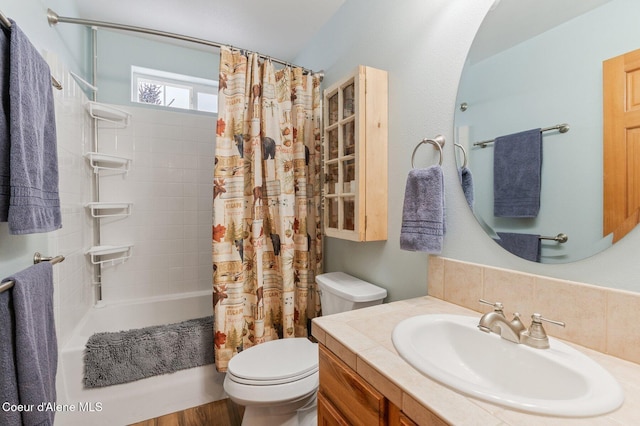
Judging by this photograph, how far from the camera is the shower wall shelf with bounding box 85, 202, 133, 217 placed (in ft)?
6.97

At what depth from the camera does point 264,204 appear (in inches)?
75.0

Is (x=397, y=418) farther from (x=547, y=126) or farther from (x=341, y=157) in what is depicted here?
(x=341, y=157)

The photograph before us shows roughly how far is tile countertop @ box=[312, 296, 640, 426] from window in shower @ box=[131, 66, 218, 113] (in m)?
2.63

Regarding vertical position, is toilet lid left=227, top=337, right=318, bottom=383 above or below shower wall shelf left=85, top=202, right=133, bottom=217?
below

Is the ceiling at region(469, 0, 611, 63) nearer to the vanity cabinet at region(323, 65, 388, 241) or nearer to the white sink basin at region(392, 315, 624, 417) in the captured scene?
the vanity cabinet at region(323, 65, 388, 241)

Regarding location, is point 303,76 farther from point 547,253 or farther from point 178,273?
point 178,273

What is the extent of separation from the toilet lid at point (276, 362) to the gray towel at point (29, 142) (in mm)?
959

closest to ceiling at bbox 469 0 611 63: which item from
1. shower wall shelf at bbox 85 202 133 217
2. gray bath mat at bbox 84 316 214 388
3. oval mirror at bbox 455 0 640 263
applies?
oval mirror at bbox 455 0 640 263

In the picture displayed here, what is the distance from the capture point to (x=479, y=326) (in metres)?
0.84

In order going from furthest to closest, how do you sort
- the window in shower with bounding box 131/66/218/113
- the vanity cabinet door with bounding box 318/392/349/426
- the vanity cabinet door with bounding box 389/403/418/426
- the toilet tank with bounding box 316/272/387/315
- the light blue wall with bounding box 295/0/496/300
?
1. the window in shower with bounding box 131/66/218/113
2. the toilet tank with bounding box 316/272/387/315
3. the light blue wall with bounding box 295/0/496/300
4. the vanity cabinet door with bounding box 318/392/349/426
5. the vanity cabinet door with bounding box 389/403/418/426

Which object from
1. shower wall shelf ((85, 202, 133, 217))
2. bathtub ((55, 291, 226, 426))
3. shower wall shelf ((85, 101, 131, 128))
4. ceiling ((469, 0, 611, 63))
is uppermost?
shower wall shelf ((85, 101, 131, 128))

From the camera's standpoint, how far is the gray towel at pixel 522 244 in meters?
0.89

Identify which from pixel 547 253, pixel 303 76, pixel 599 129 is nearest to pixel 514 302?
pixel 547 253

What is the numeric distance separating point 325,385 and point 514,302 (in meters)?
0.65
